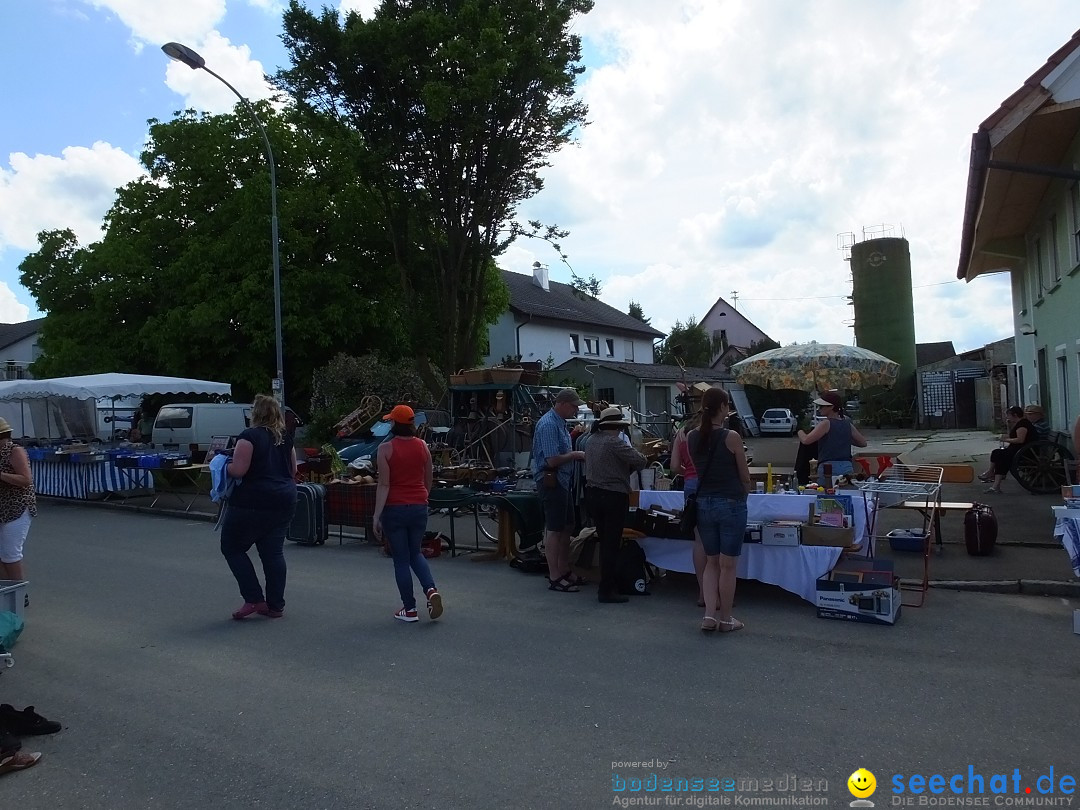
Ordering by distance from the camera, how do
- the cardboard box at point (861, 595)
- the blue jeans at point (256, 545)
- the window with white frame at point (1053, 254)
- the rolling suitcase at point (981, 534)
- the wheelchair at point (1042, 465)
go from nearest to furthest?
the cardboard box at point (861, 595)
the blue jeans at point (256, 545)
the rolling suitcase at point (981, 534)
the wheelchair at point (1042, 465)
the window with white frame at point (1053, 254)

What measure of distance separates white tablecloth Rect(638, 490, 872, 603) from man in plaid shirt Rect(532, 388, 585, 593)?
76 cm

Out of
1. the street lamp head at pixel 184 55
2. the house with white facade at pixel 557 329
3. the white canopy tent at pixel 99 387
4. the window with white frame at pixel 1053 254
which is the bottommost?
the white canopy tent at pixel 99 387

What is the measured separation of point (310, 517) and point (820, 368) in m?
8.31

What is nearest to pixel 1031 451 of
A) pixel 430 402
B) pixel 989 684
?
pixel 989 684

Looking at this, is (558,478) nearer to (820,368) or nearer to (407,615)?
(407,615)

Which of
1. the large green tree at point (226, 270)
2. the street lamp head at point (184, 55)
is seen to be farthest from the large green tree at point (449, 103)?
the street lamp head at point (184, 55)

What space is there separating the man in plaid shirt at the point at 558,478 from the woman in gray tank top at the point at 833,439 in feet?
9.65

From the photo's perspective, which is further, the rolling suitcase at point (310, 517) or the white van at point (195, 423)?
the white van at point (195, 423)

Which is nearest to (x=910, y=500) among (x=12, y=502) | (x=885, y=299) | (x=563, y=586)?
(x=563, y=586)

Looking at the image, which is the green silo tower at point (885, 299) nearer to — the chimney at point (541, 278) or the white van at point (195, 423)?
the chimney at point (541, 278)

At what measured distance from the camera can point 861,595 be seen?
21.0ft

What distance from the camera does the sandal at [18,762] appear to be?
13.3ft

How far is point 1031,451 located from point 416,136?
15870 millimetres

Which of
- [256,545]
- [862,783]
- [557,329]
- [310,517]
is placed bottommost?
[862,783]
